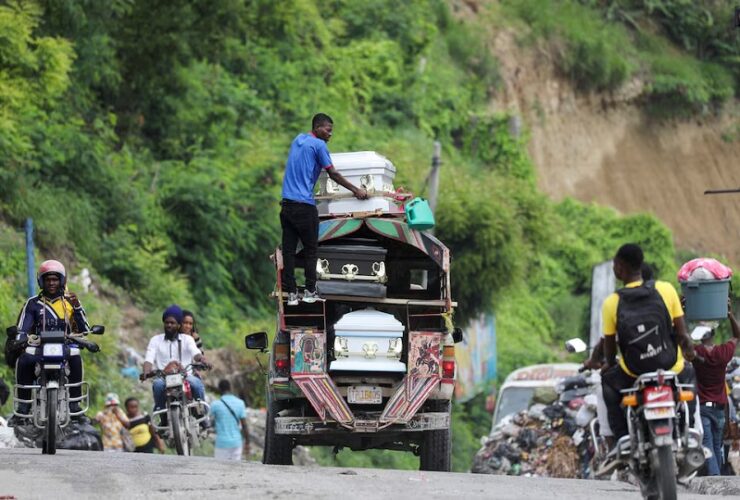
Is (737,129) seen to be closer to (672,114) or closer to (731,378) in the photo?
(672,114)

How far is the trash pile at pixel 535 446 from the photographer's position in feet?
71.8

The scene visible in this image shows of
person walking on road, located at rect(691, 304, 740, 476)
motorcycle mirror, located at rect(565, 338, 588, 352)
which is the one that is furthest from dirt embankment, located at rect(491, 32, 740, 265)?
motorcycle mirror, located at rect(565, 338, 588, 352)

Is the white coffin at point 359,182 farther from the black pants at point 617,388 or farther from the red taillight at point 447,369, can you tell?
the black pants at point 617,388

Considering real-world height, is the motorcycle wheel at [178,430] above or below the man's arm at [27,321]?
below

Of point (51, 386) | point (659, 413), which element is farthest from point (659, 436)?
point (51, 386)

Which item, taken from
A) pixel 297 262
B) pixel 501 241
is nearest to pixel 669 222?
pixel 501 241

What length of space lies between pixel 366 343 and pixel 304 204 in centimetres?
138

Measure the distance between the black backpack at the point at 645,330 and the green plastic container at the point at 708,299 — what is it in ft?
13.6

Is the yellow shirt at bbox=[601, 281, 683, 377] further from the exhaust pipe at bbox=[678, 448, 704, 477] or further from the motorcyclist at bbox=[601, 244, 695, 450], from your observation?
the exhaust pipe at bbox=[678, 448, 704, 477]

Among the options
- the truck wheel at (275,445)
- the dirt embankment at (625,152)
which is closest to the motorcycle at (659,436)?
the truck wheel at (275,445)

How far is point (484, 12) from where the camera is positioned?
58031 mm

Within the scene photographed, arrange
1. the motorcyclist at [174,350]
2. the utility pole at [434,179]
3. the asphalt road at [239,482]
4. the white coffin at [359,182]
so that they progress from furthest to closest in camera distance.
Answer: the utility pole at [434,179]
the motorcyclist at [174,350]
the white coffin at [359,182]
the asphalt road at [239,482]

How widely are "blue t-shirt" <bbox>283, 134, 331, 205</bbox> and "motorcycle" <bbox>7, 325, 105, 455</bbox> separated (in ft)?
7.08

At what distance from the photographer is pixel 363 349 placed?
15398mm
